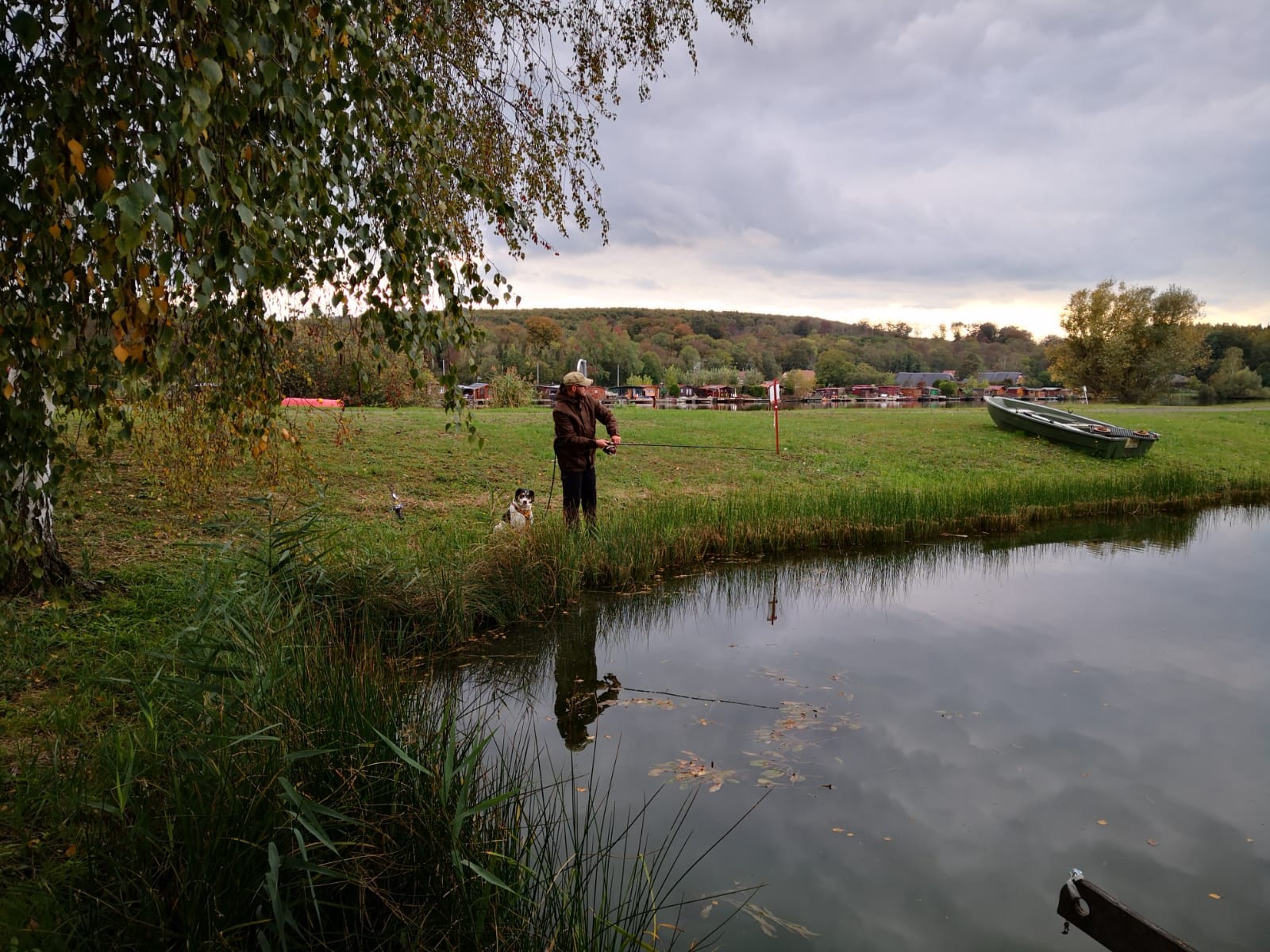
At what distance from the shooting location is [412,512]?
32.3 feet

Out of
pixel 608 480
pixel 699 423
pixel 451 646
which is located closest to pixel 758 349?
pixel 699 423

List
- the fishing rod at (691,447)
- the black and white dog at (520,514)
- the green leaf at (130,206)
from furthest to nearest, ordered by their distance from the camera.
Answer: the fishing rod at (691,447) → the black and white dog at (520,514) → the green leaf at (130,206)

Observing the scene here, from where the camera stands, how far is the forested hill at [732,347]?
73062mm

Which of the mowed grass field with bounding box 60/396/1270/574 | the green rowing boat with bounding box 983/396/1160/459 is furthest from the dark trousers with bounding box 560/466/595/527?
the green rowing boat with bounding box 983/396/1160/459

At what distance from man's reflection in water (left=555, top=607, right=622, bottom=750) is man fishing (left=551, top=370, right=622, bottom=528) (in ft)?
5.83

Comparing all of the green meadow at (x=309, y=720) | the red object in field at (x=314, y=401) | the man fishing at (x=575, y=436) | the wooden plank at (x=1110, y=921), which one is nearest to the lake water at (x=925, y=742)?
the wooden plank at (x=1110, y=921)

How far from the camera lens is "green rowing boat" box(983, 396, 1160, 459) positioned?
61.3 ft

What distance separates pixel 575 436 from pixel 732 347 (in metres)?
103

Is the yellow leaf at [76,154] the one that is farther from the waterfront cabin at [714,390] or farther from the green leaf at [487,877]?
the waterfront cabin at [714,390]

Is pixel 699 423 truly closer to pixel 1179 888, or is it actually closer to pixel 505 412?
pixel 505 412

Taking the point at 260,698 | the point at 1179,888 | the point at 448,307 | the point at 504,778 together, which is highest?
the point at 448,307

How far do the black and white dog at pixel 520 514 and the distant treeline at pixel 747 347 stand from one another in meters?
28.7

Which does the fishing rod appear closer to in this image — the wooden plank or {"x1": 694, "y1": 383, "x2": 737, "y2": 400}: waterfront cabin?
the wooden plank

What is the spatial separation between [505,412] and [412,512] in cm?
1268
